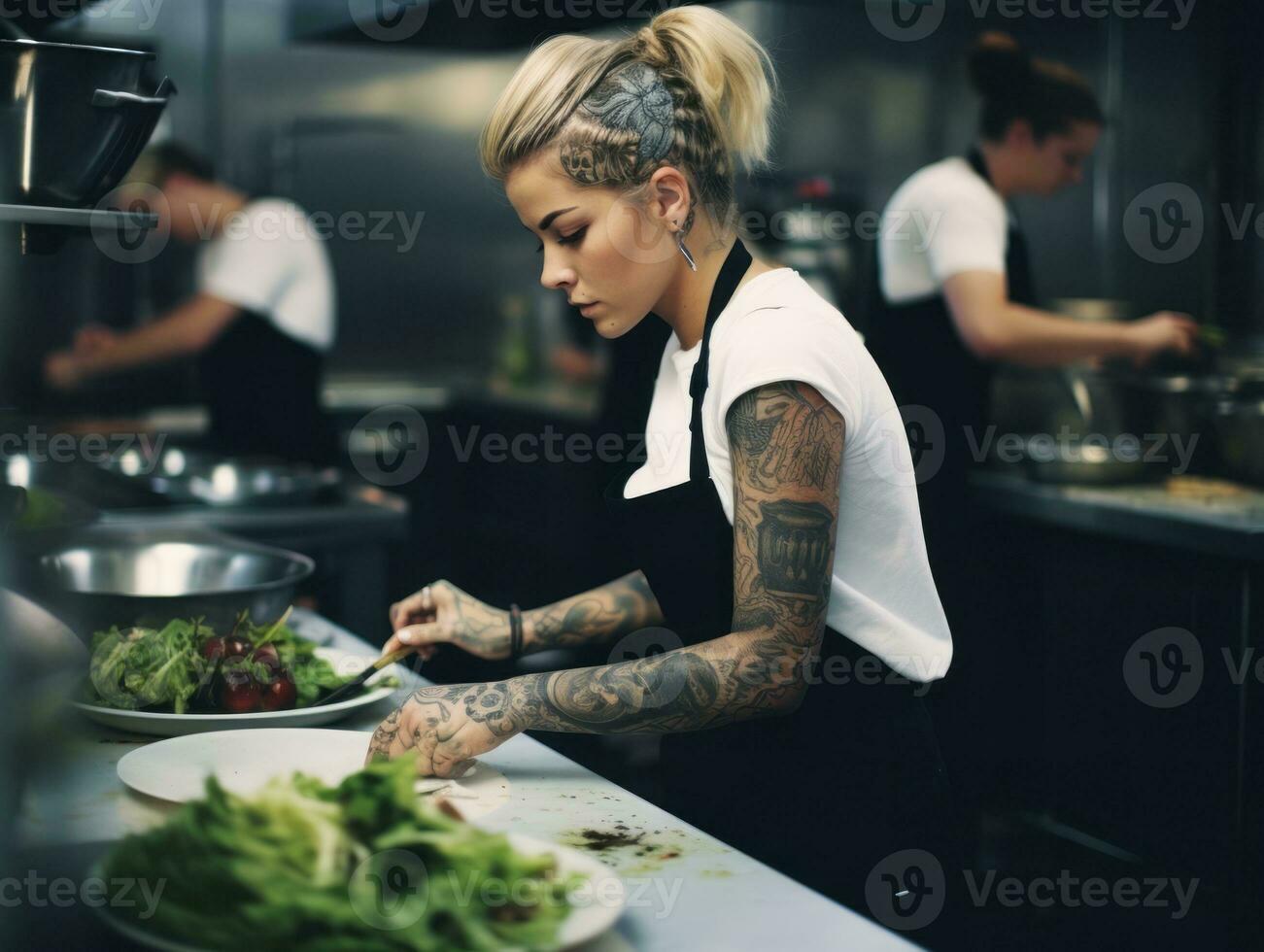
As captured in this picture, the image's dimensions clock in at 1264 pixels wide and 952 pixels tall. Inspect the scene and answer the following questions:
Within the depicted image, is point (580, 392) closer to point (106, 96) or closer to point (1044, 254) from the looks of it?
point (1044, 254)

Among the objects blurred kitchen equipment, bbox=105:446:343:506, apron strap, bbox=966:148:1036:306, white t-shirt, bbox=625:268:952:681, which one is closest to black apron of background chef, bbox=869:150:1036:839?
apron strap, bbox=966:148:1036:306

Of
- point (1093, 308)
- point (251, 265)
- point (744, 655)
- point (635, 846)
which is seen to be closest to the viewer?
point (635, 846)

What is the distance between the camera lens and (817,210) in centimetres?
427

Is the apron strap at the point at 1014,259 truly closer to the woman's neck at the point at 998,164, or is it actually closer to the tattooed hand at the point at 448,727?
the woman's neck at the point at 998,164

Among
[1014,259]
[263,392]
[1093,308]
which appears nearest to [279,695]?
[1014,259]

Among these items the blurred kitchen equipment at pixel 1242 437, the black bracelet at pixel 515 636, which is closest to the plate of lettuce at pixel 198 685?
the black bracelet at pixel 515 636

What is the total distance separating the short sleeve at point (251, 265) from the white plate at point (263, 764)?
239 centimetres

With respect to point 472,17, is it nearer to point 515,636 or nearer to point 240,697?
point 515,636

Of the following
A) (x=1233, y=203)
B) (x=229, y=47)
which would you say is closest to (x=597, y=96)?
(x=1233, y=203)

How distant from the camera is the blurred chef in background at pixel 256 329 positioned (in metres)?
3.61

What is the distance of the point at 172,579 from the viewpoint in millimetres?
1919

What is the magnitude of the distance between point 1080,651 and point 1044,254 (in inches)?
64.0

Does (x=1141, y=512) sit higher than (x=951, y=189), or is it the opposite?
(x=951, y=189)

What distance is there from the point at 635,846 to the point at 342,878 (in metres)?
0.36
